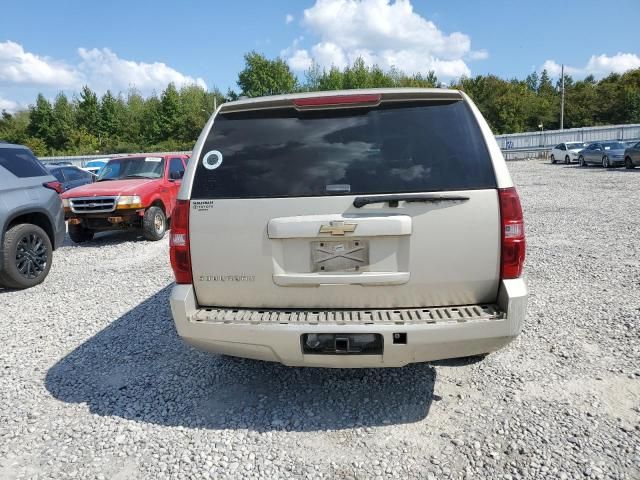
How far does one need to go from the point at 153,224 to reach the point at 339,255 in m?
7.54

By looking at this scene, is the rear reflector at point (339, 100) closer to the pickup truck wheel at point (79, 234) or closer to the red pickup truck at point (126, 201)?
the red pickup truck at point (126, 201)

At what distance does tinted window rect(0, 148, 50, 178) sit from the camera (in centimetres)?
622

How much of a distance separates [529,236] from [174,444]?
7.57 meters

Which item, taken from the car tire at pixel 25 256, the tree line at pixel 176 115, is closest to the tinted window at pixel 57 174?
the car tire at pixel 25 256

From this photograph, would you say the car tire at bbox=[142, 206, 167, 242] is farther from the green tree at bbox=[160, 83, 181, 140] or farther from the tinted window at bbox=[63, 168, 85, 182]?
the green tree at bbox=[160, 83, 181, 140]

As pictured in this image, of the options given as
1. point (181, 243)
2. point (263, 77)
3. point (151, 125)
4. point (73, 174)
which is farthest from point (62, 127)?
point (181, 243)

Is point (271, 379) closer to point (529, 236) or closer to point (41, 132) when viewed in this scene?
point (529, 236)

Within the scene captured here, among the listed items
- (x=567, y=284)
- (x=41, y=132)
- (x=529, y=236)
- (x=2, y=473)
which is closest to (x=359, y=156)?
(x=2, y=473)

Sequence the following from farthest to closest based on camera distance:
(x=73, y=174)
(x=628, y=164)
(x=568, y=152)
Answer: (x=568, y=152)
(x=628, y=164)
(x=73, y=174)

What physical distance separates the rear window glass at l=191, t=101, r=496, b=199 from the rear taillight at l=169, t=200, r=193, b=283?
0.41 ft

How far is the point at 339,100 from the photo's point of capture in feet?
9.39

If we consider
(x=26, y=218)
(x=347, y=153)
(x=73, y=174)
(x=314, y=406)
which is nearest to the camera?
(x=347, y=153)

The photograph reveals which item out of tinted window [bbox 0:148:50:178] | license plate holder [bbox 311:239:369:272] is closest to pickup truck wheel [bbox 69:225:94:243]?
tinted window [bbox 0:148:50:178]

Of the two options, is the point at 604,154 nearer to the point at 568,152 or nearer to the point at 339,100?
the point at 568,152
